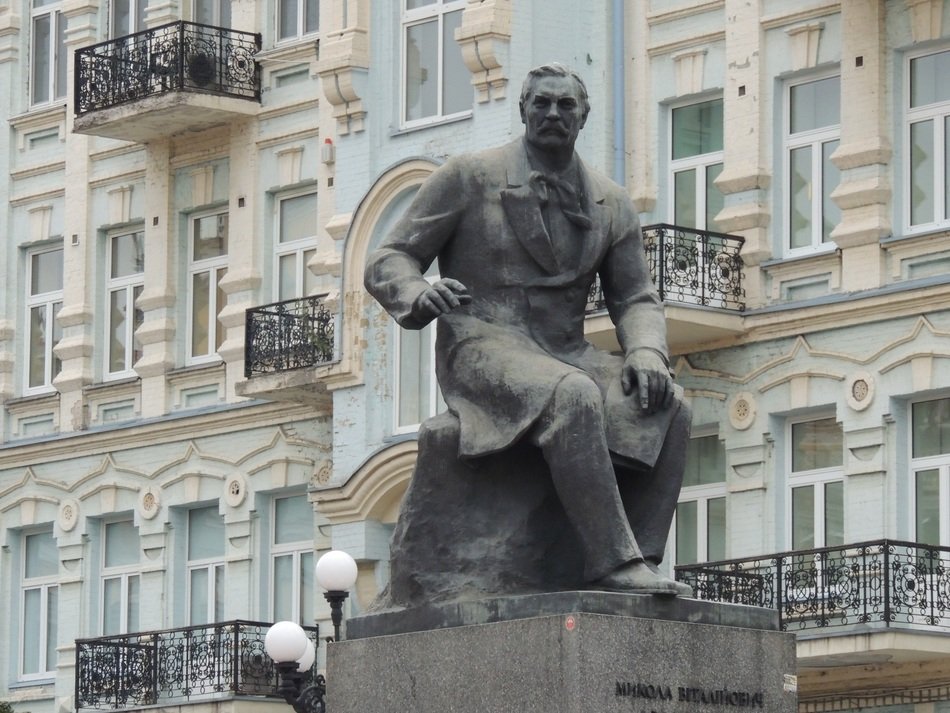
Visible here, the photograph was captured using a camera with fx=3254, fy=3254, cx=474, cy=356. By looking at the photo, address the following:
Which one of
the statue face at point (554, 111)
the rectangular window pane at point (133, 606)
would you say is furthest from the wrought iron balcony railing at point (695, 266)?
the statue face at point (554, 111)

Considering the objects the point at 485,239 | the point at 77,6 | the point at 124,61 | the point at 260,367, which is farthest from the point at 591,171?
the point at 77,6

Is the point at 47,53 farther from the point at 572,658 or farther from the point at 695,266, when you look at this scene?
the point at 572,658

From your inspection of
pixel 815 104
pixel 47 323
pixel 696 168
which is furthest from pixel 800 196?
pixel 47 323

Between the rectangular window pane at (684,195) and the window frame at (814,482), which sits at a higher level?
the rectangular window pane at (684,195)

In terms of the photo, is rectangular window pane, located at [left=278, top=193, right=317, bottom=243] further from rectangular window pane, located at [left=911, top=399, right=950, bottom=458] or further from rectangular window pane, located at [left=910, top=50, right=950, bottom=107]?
rectangular window pane, located at [left=911, top=399, right=950, bottom=458]

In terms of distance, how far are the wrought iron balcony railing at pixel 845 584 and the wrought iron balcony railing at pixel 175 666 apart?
650cm

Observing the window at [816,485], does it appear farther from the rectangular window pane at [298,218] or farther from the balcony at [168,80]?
the balcony at [168,80]

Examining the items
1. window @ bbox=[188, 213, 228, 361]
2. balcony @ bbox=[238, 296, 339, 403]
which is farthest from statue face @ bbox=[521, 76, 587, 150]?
window @ bbox=[188, 213, 228, 361]

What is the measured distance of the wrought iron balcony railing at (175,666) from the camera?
3328 centimetres

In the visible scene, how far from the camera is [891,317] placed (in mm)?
28328

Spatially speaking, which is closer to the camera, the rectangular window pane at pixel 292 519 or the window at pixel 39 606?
the rectangular window pane at pixel 292 519

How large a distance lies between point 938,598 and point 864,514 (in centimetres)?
131

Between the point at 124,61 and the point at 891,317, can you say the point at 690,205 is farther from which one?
the point at 124,61

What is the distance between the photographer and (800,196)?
96.4ft
